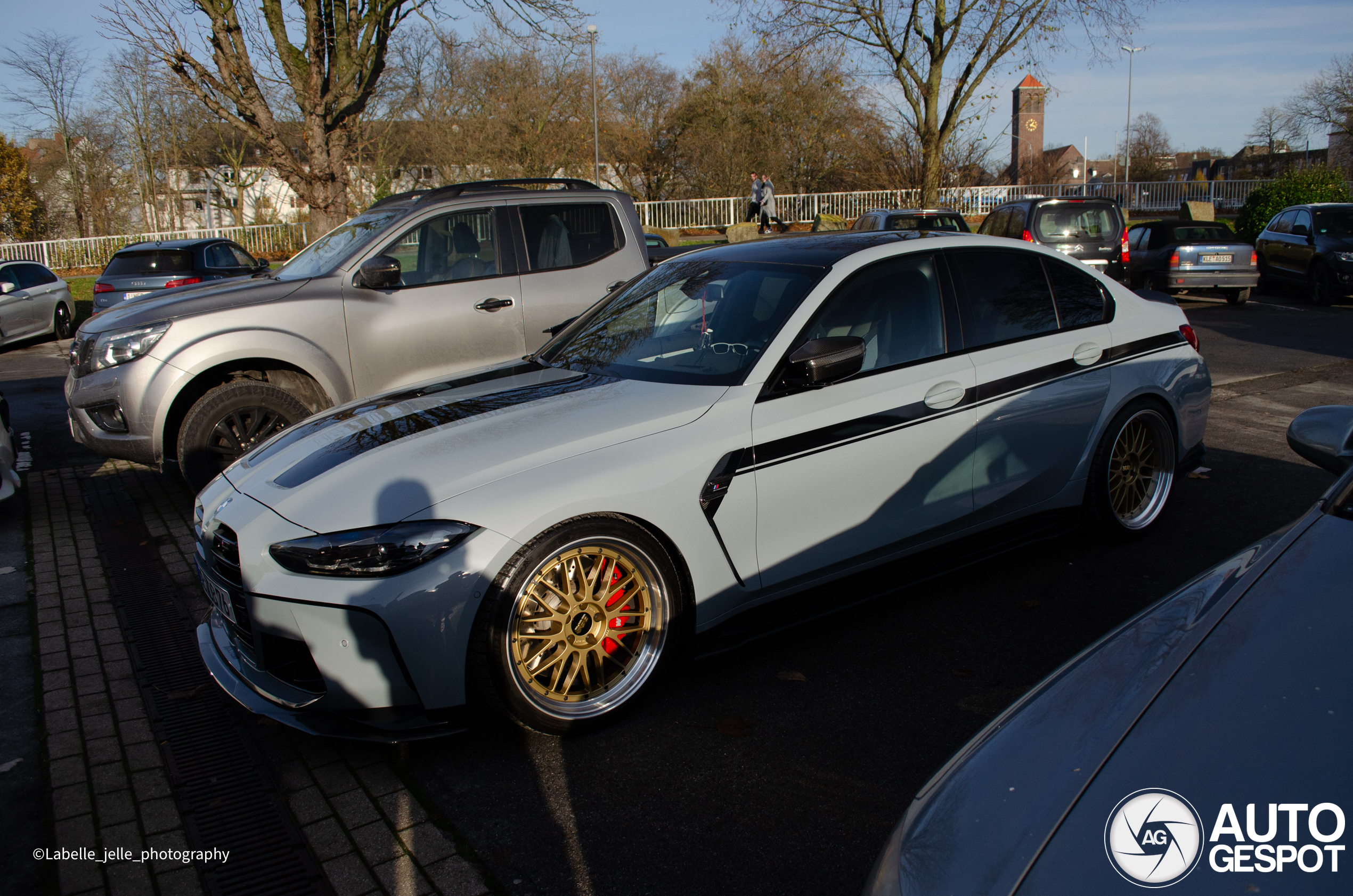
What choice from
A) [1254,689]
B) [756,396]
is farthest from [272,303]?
[1254,689]

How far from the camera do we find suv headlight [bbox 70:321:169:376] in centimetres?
612

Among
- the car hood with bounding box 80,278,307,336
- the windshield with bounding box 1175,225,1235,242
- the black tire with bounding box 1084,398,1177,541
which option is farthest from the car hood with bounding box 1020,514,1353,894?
the windshield with bounding box 1175,225,1235,242

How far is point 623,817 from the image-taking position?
9.57 feet

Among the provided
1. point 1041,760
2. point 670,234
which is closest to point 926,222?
point 1041,760

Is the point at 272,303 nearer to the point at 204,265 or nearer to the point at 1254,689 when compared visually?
the point at 1254,689

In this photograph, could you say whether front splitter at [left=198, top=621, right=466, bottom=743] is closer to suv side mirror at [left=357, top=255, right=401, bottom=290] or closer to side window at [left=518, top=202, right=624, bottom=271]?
suv side mirror at [left=357, top=255, right=401, bottom=290]

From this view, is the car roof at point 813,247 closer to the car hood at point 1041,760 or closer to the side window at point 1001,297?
the side window at point 1001,297

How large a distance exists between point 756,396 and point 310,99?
15999 mm

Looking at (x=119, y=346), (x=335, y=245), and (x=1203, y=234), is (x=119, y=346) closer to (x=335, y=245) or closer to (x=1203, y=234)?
(x=335, y=245)

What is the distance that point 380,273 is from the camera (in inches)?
246

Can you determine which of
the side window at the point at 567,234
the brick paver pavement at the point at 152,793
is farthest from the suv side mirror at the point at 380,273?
the brick paver pavement at the point at 152,793

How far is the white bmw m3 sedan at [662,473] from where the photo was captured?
3057 mm

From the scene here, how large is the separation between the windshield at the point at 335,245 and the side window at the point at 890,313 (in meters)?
3.98

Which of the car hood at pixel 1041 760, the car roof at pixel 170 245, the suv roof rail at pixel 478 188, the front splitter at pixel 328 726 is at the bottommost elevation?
the front splitter at pixel 328 726
